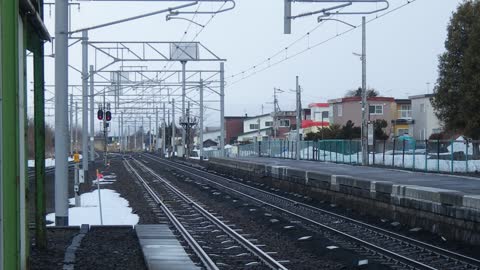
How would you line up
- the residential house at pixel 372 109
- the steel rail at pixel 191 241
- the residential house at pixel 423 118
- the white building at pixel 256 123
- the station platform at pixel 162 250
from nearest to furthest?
the station platform at pixel 162 250 < the steel rail at pixel 191 241 < the residential house at pixel 423 118 < the residential house at pixel 372 109 < the white building at pixel 256 123

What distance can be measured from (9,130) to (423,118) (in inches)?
2869

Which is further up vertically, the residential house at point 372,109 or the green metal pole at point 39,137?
the residential house at point 372,109

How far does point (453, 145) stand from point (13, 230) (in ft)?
109

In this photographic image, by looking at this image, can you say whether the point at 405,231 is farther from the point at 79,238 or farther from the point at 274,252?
the point at 79,238

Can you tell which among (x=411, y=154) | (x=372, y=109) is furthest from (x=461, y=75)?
(x=372, y=109)

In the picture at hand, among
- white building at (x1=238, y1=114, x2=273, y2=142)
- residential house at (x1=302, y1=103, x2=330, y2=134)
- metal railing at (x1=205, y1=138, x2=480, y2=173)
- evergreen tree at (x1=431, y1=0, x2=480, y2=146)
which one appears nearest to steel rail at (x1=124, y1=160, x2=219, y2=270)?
metal railing at (x1=205, y1=138, x2=480, y2=173)

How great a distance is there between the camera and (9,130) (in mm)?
8359

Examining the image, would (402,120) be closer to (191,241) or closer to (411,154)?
(411,154)

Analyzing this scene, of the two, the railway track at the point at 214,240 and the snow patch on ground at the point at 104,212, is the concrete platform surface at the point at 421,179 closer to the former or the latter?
the railway track at the point at 214,240

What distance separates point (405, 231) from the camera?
19.2 metres

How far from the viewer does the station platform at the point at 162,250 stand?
41.1 ft

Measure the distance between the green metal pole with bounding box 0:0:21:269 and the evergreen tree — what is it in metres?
39.6

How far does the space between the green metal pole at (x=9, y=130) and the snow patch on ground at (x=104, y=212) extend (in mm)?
12369

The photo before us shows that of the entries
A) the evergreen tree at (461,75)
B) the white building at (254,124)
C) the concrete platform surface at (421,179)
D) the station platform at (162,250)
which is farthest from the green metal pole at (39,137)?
the white building at (254,124)
